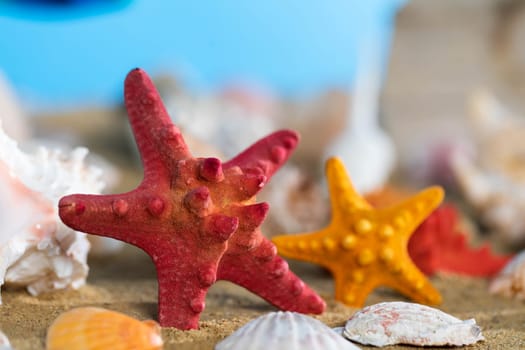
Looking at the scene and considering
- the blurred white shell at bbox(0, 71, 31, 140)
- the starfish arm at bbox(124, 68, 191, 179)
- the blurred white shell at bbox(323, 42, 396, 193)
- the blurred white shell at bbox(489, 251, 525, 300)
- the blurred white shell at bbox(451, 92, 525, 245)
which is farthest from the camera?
the blurred white shell at bbox(323, 42, 396, 193)

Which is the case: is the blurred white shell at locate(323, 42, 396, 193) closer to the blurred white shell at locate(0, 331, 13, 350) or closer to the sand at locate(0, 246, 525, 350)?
the sand at locate(0, 246, 525, 350)

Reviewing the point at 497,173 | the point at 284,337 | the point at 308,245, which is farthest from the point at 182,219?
the point at 497,173

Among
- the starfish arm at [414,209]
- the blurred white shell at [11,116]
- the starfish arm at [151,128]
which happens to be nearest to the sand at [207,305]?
the starfish arm at [414,209]

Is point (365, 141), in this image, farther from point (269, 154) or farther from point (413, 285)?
point (269, 154)

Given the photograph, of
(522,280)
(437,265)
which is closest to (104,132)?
(437,265)

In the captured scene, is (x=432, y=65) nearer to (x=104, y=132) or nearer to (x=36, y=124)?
(x=104, y=132)

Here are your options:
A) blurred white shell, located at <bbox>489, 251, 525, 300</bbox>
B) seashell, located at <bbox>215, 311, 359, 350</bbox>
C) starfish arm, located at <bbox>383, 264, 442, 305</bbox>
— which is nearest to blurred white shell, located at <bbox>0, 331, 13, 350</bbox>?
seashell, located at <bbox>215, 311, 359, 350</bbox>

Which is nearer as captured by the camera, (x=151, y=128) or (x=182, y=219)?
(x=182, y=219)
